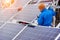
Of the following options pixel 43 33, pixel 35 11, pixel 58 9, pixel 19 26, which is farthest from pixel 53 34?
pixel 58 9

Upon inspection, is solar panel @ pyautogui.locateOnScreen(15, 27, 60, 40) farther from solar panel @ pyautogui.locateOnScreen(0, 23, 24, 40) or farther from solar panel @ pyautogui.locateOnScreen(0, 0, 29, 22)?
solar panel @ pyautogui.locateOnScreen(0, 0, 29, 22)

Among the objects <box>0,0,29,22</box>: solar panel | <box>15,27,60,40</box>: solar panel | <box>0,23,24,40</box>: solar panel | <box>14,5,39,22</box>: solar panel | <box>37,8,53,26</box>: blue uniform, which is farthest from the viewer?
<box>0,0,29,22</box>: solar panel

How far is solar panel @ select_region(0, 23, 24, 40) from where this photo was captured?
4582mm

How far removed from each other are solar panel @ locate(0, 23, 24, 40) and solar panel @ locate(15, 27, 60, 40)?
0.81 feet

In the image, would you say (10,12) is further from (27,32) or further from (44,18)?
(27,32)

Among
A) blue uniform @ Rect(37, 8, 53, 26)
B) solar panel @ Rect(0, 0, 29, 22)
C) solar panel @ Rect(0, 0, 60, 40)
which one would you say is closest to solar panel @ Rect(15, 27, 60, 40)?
solar panel @ Rect(0, 0, 60, 40)

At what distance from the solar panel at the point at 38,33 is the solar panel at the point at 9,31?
9.7 inches

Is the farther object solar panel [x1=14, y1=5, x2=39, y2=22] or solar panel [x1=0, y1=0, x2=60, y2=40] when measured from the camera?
solar panel [x1=14, y1=5, x2=39, y2=22]

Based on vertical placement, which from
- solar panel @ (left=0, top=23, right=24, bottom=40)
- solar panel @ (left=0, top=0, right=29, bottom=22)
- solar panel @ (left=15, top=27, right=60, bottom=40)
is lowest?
solar panel @ (left=0, top=0, right=29, bottom=22)

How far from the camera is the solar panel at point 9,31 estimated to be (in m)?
4.58

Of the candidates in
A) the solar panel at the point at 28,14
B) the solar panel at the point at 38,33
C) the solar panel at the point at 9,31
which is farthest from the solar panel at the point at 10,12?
the solar panel at the point at 38,33

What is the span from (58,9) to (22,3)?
1.35m

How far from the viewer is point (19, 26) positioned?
479cm

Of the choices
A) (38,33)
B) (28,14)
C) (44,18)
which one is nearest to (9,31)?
(38,33)
